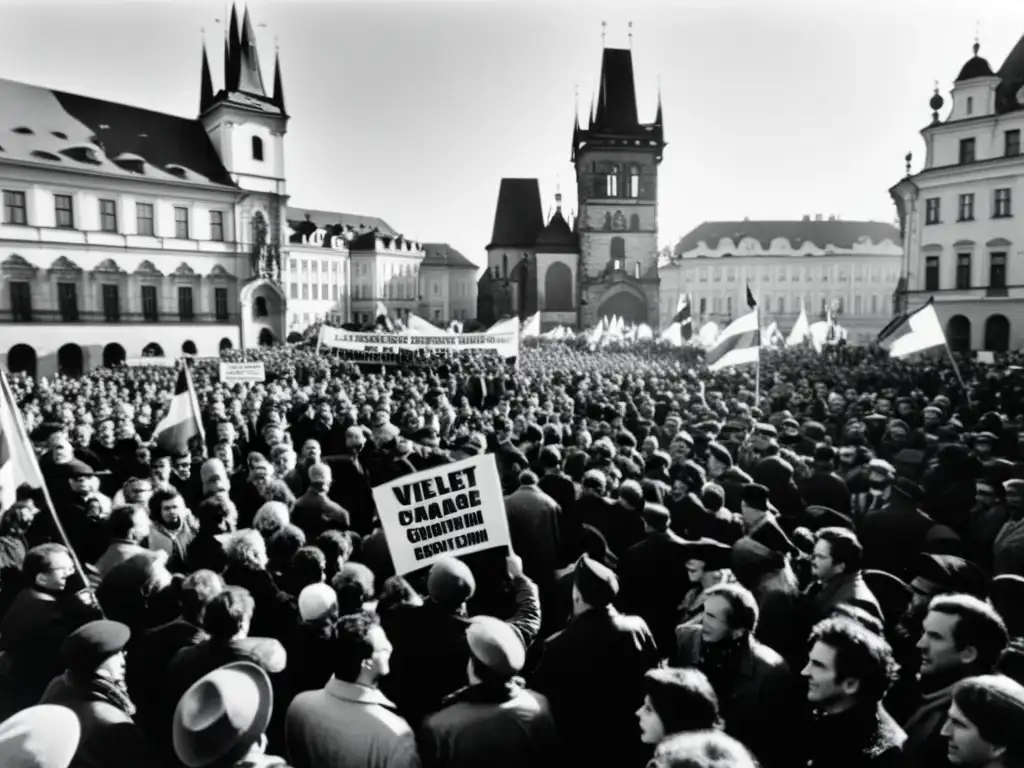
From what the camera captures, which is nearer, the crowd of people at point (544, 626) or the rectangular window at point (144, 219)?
the crowd of people at point (544, 626)

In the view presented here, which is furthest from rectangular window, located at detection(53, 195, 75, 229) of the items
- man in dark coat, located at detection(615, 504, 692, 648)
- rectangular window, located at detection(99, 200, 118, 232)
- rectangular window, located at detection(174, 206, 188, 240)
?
man in dark coat, located at detection(615, 504, 692, 648)

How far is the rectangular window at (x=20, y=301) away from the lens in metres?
36.9

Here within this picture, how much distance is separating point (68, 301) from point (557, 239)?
46070 mm

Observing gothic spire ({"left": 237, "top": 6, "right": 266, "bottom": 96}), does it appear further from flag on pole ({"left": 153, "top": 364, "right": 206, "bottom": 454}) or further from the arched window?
flag on pole ({"left": 153, "top": 364, "right": 206, "bottom": 454})

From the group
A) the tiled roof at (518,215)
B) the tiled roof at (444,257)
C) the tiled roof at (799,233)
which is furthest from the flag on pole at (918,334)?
the tiled roof at (444,257)

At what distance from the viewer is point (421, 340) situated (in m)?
16.9

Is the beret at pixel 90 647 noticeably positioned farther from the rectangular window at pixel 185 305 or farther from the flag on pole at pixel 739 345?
the rectangular window at pixel 185 305

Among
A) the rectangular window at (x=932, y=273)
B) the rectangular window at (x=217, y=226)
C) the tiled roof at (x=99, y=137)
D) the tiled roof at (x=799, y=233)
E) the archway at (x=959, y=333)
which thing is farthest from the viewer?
the tiled roof at (x=799, y=233)

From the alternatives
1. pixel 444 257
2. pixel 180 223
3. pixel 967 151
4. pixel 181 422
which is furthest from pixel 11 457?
pixel 444 257

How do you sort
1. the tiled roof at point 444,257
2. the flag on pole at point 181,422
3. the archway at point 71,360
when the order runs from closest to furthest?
the flag on pole at point 181,422 → the archway at point 71,360 → the tiled roof at point 444,257

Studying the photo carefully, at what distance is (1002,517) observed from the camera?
583cm

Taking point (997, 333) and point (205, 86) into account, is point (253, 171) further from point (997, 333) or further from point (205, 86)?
point (997, 333)

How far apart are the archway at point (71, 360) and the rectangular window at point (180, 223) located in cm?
853

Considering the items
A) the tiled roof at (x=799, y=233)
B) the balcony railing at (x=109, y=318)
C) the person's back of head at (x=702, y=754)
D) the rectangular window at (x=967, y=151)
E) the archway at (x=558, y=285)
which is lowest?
the person's back of head at (x=702, y=754)
